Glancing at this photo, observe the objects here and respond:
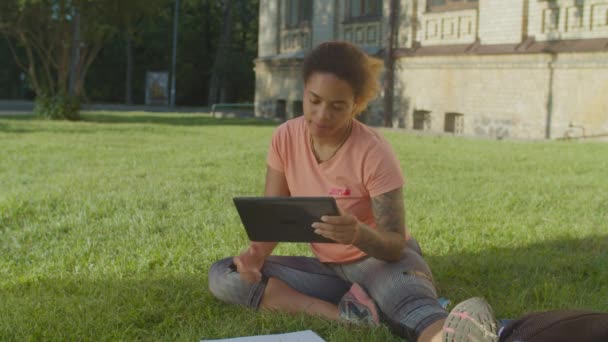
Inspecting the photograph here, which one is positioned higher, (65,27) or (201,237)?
(65,27)

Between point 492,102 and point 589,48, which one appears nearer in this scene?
point 589,48

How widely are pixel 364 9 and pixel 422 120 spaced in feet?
12.5

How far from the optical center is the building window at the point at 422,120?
2039 centimetres

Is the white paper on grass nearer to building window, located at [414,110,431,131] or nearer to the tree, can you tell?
building window, located at [414,110,431,131]

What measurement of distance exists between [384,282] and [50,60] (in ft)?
72.2

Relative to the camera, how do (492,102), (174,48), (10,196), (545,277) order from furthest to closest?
(174,48), (492,102), (10,196), (545,277)

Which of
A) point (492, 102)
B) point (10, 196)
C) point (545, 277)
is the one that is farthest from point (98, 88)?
point (545, 277)

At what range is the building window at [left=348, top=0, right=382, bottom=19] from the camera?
22.0 meters

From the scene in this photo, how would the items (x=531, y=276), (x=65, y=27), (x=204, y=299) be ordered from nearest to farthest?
1. (x=204, y=299)
2. (x=531, y=276)
3. (x=65, y=27)

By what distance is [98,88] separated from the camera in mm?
50000

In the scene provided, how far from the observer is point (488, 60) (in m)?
17.7

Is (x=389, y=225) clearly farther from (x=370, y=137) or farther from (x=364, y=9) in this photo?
(x=364, y=9)

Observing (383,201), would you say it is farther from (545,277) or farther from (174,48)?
(174,48)

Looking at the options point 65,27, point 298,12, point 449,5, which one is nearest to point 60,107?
point 65,27
